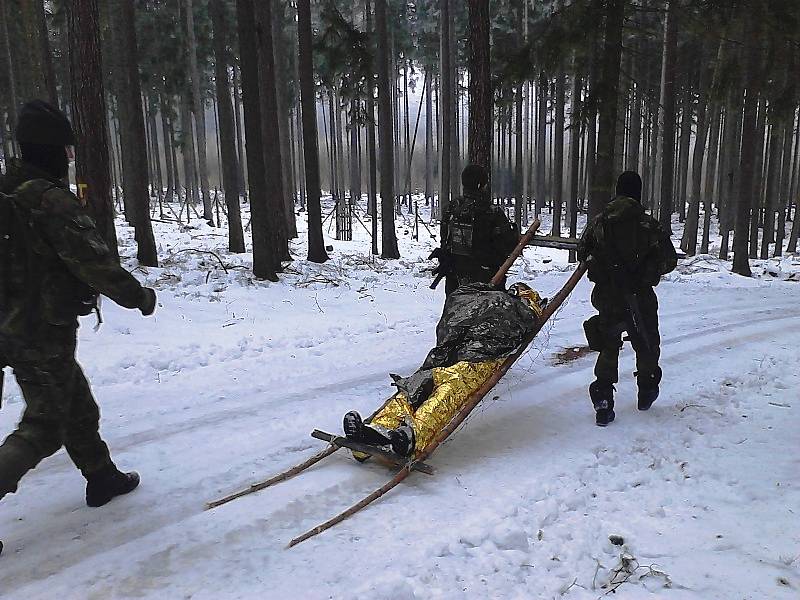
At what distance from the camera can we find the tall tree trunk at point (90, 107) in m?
8.22

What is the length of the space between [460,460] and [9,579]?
2681 millimetres

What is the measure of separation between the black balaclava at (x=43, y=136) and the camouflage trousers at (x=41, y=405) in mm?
942

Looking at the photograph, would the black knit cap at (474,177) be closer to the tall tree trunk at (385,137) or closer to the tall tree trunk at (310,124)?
the tall tree trunk at (310,124)

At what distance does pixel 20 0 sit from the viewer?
58.0 feet

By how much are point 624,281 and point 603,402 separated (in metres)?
1.06

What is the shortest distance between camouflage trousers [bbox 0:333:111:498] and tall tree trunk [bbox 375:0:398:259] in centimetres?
1433

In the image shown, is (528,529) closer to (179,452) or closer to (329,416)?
(329,416)

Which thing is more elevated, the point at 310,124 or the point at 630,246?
the point at 310,124

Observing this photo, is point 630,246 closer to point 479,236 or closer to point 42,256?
point 479,236

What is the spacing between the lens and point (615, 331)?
4.87 meters

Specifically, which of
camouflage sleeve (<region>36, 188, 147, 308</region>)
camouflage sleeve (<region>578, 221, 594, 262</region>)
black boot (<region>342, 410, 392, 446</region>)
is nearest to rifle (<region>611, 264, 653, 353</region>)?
camouflage sleeve (<region>578, 221, 594, 262</region>)

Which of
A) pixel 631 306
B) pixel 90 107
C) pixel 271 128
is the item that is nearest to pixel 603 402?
pixel 631 306

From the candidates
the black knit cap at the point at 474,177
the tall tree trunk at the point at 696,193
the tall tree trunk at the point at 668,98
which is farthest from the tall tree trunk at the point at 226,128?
the tall tree trunk at the point at 696,193

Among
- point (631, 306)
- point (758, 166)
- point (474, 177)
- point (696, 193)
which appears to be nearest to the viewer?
point (631, 306)
